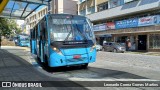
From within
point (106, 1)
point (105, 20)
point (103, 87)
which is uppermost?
point (106, 1)

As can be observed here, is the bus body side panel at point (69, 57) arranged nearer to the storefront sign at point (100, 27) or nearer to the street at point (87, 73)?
the street at point (87, 73)

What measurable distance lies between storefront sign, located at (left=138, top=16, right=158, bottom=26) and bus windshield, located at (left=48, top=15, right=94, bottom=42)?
1972cm

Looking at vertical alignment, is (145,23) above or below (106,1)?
below

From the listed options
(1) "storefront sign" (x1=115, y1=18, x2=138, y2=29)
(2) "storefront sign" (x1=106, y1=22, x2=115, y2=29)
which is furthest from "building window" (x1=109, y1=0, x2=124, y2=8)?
(1) "storefront sign" (x1=115, y1=18, x2=138, y2=29)

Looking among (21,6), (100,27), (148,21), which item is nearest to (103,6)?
(100,27)

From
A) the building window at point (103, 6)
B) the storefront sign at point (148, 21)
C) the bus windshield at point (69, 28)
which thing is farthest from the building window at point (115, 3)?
the bus windshield at point (69, 28)

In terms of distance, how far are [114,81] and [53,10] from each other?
56560 mm

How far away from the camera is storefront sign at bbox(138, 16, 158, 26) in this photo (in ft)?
95.3

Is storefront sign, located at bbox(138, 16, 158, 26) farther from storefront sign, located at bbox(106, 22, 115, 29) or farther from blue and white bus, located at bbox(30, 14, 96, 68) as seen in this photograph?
blue and white bus, located at bbox(30, 14, 96, 68)

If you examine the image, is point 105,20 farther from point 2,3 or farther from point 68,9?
point 2,3

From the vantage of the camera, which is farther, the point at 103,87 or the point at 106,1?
the point at 106,1

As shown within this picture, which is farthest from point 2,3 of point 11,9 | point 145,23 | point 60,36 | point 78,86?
point 145,23

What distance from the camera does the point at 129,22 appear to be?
3359 cm

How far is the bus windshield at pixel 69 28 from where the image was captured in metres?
10.7
